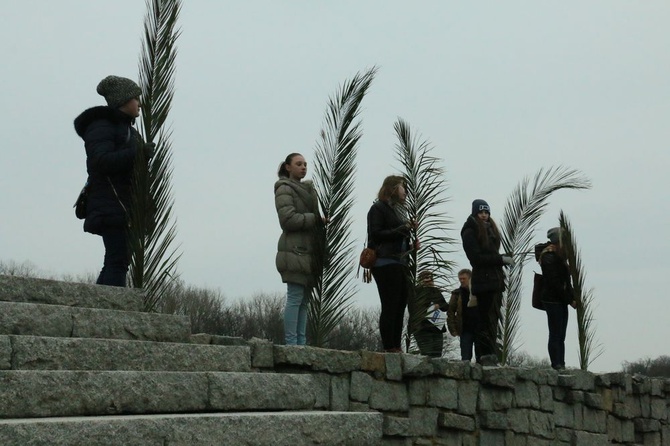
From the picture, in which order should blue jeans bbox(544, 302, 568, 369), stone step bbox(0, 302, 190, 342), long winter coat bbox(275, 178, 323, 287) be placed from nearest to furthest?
stone step bbox(0, 302, 190, 342), long winter coat bbox(275, 178, 323, 287), blue jeans bbox(544, 302, 568, 369)

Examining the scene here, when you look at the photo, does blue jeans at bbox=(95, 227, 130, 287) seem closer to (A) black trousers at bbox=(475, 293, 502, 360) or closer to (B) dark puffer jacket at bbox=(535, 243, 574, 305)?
(A) black trousers at bbox=(475, 293, 502, 360)

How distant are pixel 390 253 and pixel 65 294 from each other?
2.76 m

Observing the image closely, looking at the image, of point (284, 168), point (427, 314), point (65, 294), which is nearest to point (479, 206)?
point (427, 314)

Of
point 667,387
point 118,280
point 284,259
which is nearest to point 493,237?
point 284,259

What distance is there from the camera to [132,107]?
266 inches

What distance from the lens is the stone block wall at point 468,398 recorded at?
21.3 ft

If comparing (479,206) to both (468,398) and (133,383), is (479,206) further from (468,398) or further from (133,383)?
(133,383)

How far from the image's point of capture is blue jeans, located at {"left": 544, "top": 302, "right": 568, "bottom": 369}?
9.95 metres

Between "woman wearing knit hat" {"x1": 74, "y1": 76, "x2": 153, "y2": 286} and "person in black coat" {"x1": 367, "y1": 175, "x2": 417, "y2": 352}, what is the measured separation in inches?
77.3

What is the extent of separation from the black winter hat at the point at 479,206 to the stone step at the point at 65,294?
3.71 m

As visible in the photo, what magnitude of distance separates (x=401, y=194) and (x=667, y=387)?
5862mm

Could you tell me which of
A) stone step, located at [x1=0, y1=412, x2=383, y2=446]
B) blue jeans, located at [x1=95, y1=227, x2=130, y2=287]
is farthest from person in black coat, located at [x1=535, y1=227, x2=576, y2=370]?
blue jeans, located at [x1=95, y1=227, x2=130, y2=287]

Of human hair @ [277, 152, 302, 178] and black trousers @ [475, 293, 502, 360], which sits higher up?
human hair @ [277, 152, 302, 178]

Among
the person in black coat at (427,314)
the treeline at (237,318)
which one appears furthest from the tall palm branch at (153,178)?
the treeline at (237,318)
